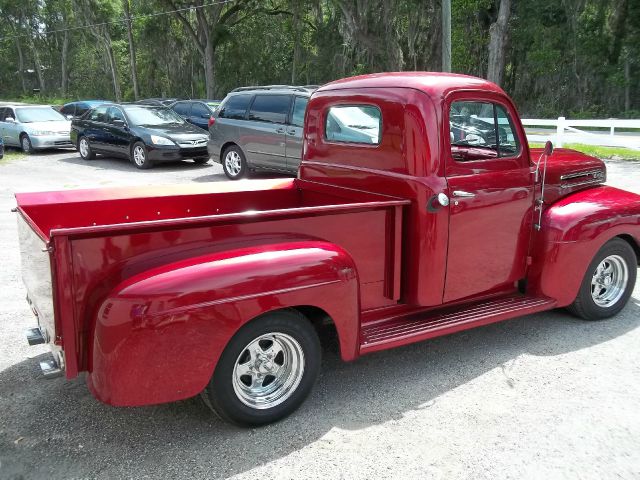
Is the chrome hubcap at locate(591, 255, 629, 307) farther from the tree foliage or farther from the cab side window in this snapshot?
the tree foliage

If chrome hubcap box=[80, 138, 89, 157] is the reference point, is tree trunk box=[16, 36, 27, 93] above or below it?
above

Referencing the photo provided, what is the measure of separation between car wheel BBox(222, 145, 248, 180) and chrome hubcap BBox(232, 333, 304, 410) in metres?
9.06

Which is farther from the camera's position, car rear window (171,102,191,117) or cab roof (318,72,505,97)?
car rear window (171,102,191,117)

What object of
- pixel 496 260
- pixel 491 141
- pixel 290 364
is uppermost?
pixel 491 141

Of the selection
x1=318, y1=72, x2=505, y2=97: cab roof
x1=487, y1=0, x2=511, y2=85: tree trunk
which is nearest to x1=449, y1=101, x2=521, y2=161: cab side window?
x1=318, y1=72, x2=505, y2=97: cab roof

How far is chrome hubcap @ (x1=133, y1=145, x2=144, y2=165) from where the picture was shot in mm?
13977

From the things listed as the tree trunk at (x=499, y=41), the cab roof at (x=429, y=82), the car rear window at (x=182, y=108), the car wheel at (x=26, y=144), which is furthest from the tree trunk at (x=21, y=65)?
the cab roof at (x=429, y=82)

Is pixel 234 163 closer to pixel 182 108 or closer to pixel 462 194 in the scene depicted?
pixel 182 108

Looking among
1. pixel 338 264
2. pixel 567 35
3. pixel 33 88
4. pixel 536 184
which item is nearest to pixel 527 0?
pixel 567 35

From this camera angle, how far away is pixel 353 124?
4.37 m

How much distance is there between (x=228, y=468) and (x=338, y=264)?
1.24m

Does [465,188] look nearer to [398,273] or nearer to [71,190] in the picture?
[398,273]

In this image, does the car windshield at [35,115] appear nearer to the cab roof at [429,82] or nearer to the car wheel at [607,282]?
the cab roof at [429,82]

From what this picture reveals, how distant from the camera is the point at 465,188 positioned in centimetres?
392
